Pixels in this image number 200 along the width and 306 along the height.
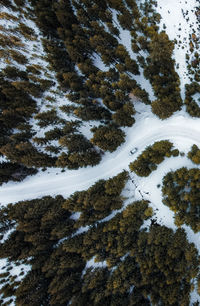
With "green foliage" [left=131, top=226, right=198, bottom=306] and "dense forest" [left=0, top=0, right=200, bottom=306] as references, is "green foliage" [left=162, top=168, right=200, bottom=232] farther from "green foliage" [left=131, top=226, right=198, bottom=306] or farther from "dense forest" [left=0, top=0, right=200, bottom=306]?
"green foliage" [left=131, top=226, right=198, bottom=306]

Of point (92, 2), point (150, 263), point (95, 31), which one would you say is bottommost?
point (150, 263)

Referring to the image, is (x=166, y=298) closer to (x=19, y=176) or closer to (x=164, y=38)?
(x=19, y=176)

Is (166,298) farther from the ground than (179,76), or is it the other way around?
(179,76)

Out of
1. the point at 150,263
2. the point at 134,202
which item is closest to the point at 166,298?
the point at 150,263

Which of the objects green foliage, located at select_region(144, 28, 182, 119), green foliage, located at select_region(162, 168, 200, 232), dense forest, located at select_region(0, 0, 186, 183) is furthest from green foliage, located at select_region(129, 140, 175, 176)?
green foliage, located at select_region(144, 28, 182, 119)

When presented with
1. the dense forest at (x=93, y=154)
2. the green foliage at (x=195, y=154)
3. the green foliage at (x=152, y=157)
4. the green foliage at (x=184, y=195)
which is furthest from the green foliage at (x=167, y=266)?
the green foliage at (x=195, y=154)

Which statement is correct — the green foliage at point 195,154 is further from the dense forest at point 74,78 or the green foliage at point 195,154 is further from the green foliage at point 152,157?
the dense forest at point 74,78
